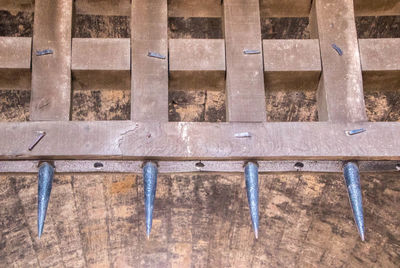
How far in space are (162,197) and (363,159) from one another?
4.43 m

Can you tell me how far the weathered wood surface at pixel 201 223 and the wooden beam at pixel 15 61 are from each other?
3.13m

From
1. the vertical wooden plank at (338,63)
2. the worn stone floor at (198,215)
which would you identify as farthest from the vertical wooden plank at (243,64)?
the worn stone floor at (198,215)

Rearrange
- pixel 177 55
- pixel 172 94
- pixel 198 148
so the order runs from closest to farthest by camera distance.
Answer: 1. pixel 198 148
2. pixel 177 55
3. pixel 172 94

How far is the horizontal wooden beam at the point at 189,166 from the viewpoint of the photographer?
4402mm

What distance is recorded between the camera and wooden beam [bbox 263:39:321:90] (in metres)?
4.59

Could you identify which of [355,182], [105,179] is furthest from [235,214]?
[355,182]

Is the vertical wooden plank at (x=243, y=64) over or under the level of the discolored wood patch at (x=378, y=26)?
under

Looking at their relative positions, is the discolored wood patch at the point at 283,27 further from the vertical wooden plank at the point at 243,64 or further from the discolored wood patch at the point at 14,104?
the discolored wood patch at the point at 14,104

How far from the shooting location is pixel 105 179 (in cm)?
813

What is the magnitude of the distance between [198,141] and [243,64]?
68 cm

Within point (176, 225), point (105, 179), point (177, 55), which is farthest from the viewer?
point (176, 225)

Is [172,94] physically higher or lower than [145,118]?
higher

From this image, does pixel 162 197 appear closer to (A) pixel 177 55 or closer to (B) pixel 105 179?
(B) pixel 105 179

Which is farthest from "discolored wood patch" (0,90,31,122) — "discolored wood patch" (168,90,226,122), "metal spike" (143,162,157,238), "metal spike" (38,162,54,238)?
"metal spike" (143,162,157,238)
